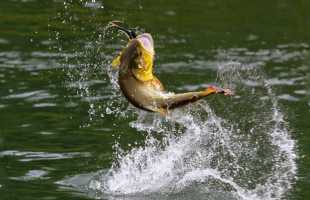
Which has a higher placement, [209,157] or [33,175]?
[209,157]

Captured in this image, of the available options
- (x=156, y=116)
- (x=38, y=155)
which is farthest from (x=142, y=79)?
(x=38, y=155)

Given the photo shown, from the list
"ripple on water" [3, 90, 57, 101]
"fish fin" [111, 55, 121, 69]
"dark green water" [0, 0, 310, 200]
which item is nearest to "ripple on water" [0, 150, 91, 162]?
"dark green water" [0, 0, 310, 200]

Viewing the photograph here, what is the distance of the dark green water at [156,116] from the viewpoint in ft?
33.3

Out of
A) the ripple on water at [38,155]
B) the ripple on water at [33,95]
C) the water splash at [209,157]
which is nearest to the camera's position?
the water splash at [209,157]

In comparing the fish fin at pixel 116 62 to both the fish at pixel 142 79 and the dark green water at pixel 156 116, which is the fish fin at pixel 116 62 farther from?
the dark green water at pixel 156 116

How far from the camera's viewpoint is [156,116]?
1072cm

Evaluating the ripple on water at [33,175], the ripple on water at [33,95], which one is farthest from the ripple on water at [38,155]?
the ripple on water at [33,95]

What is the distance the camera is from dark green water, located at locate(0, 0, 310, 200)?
33.3 ft

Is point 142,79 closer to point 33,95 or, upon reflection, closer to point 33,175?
point 33,175

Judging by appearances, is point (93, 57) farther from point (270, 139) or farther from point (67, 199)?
point (67, 199)

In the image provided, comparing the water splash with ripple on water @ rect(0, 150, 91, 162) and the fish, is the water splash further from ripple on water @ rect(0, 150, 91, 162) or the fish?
the fish

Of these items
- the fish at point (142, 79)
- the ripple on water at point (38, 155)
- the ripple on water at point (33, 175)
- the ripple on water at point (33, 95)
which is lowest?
the ripple on water at point (33, 175)

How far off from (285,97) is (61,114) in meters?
3.36

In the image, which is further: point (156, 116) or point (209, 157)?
point (209, 157)
